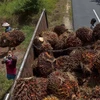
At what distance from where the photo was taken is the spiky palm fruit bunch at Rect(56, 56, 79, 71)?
18.4 ft

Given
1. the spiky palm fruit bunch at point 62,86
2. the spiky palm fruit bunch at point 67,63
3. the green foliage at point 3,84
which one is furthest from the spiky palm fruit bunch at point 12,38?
the spiky palm fruit bunch at point 62,86

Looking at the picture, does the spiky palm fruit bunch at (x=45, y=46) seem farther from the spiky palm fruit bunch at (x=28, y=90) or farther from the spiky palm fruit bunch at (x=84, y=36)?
the spiky palm fruit bunch at (x=28, y=90)

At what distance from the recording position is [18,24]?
1557cm

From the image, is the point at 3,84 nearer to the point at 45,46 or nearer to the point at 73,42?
the point at 45,46

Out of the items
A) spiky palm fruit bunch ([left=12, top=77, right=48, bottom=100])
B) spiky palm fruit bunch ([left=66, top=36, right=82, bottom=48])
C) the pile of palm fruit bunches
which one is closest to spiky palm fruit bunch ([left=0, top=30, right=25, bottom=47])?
the pile of palm fruit bunches

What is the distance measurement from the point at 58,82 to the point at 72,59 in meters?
1.19

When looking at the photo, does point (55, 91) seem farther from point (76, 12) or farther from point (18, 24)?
point (76, 12)

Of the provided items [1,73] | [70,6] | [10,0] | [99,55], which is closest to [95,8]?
[70,6]

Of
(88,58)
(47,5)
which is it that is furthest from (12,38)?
(47,5)

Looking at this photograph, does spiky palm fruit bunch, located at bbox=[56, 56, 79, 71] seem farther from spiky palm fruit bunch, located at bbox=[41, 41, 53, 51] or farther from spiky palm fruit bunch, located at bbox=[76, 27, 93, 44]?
spiky palm fruit bunch, located at bbox=[76, 27, 93, 44]

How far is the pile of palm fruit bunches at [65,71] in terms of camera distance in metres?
4.50

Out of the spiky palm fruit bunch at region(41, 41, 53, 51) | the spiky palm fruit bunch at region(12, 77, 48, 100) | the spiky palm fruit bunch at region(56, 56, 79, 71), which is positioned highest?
the spiky palm fruit bunch at region(12, 77, 48, 100)

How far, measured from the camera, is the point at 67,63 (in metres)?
5.68

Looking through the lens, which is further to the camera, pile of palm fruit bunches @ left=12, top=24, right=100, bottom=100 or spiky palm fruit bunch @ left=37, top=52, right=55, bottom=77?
spiky palm fruit bunch @ left=37, top=52, right=55, bottom=77
